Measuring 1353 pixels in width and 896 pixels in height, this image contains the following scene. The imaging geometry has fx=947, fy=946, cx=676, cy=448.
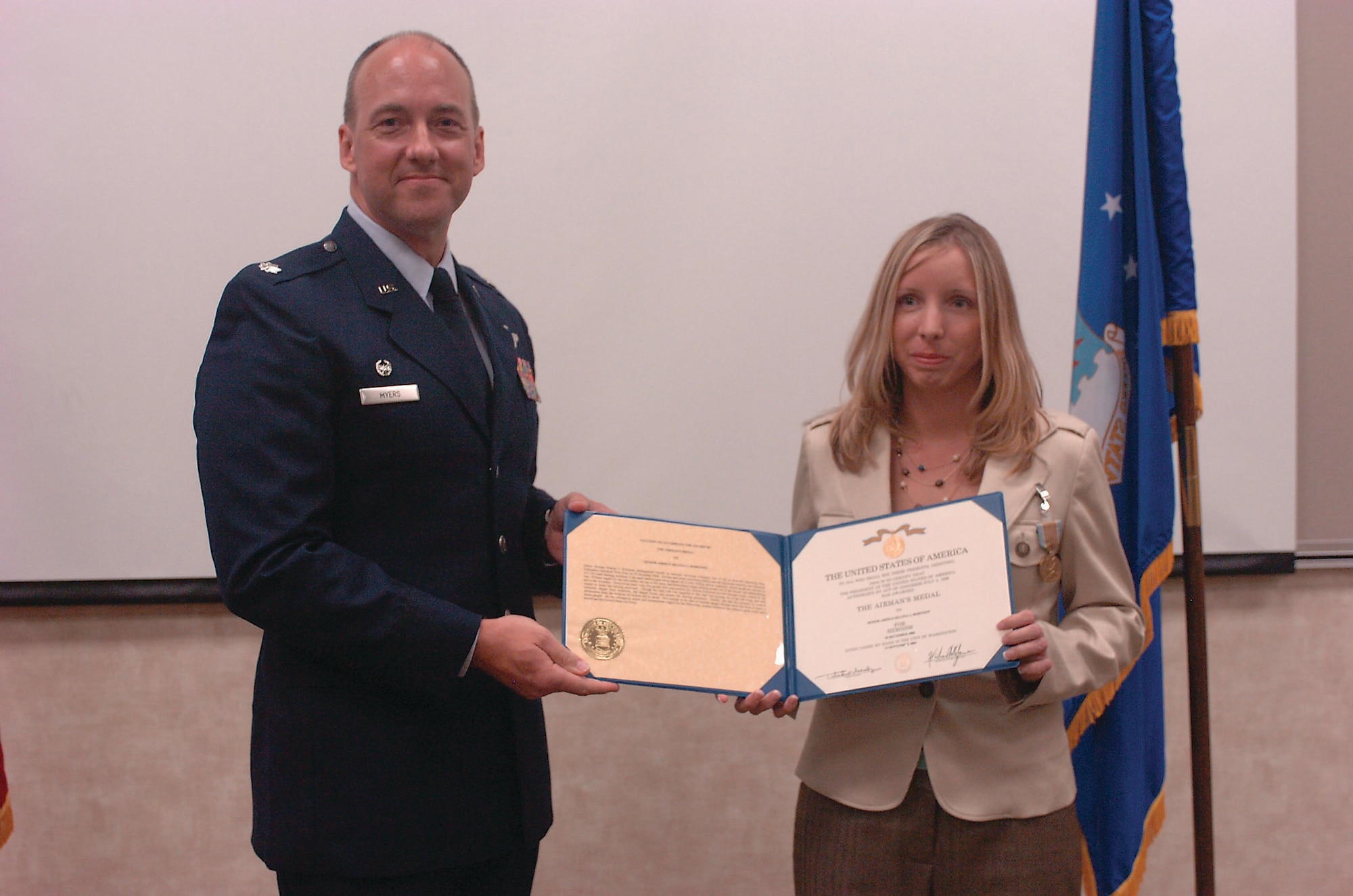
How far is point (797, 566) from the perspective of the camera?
1.58m

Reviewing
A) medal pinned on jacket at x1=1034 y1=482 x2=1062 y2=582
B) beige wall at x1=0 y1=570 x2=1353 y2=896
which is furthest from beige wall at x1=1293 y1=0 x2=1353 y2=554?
medal pinned on jacket at x1=1034 y1=482 x2=1062 y2=582

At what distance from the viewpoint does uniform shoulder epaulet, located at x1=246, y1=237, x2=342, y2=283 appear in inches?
56.9

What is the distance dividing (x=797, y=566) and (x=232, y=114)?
6.74 ft

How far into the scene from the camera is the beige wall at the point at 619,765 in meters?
2.69

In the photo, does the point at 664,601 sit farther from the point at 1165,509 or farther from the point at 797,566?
the point at 1165,509

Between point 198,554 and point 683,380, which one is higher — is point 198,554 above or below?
below

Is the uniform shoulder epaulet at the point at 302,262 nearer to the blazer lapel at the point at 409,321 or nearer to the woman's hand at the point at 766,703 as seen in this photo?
the blazer lapel at the point at 409,321

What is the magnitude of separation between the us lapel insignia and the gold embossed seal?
465mm

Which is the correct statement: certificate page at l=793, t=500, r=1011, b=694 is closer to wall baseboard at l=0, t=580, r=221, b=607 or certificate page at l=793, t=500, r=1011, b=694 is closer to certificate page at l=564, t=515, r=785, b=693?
certificate page at l=564, t=515, r=785, b=693

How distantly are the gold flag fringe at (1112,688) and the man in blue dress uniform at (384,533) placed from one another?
1.20m

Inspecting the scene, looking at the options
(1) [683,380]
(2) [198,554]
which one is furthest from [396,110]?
(2) [198,554]

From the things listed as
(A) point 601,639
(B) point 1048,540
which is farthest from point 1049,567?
(A) point 601,639

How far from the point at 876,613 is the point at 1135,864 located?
1131 mm

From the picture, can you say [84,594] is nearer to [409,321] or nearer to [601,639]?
[409,321]
